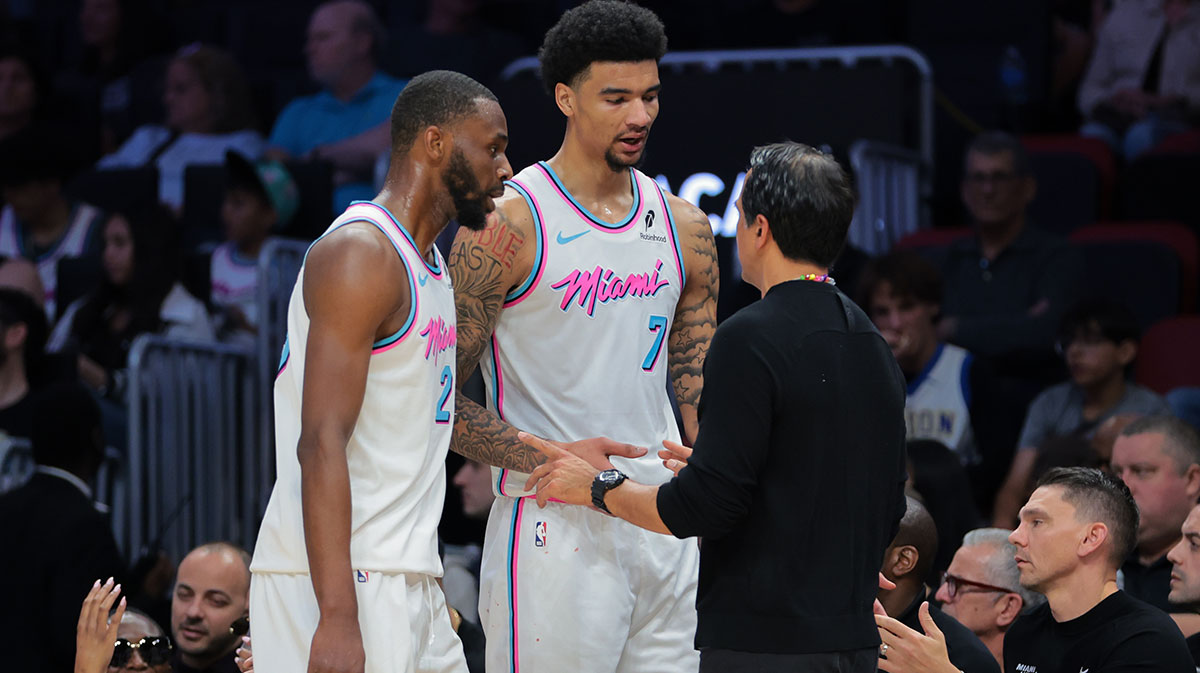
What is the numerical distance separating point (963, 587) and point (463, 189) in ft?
7.74

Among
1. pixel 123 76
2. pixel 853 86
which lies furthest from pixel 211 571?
pixel 123 76

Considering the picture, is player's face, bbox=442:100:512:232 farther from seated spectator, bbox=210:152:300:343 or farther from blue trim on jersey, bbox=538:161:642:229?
seated spectator, bbox=210:152:300:343

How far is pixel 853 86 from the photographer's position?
28.7ft

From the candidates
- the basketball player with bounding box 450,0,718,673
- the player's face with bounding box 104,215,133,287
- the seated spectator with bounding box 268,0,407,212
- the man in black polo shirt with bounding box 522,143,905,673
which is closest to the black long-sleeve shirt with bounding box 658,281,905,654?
the man in black polo shirt with bounding box 522,143,905,673

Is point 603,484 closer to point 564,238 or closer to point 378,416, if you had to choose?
point 378,416

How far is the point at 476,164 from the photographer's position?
359 centimetres

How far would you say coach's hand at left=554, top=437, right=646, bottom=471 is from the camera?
389cm

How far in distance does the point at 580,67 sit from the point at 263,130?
7422mm

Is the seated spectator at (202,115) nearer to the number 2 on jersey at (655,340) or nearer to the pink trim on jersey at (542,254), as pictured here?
the pink trim on jersey at (542,254)

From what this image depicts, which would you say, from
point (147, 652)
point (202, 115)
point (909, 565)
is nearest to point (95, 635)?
point (147, 652)

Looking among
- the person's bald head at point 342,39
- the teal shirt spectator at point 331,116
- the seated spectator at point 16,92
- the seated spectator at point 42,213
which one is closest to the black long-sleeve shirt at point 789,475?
the teal shirt spectator at point 331,116

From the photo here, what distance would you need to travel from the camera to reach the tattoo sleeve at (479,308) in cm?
409

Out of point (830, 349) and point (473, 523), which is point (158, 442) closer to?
point (473, 523)

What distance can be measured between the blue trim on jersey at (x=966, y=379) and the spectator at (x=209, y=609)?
3.44 metres
